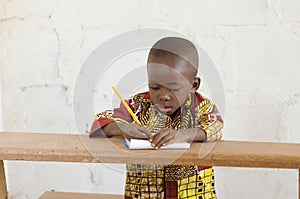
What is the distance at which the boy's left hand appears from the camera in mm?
1459

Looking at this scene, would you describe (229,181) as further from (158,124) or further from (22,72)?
(22,72)

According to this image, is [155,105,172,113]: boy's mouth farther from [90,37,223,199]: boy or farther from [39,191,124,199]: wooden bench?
[39,191,124,199]: wooden bench

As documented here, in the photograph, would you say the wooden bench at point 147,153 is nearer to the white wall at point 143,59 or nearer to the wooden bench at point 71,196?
the wooden bench at point 71,196

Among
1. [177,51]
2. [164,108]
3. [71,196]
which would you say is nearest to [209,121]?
[164,108]

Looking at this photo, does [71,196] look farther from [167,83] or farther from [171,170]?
[167,83]

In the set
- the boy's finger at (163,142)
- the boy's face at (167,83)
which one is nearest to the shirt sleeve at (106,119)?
the boy's face at (167,83)

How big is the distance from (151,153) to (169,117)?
0.31 meters

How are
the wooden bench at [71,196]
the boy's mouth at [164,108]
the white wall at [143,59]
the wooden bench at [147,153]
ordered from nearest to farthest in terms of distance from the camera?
the wooden bench at [147,153], the boy's mouth at [164,108], the wooden bench at [71,196], the white wall at [143,59]

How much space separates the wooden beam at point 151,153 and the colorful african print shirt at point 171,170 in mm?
154

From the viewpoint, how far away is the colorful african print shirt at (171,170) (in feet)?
Result: 5.50

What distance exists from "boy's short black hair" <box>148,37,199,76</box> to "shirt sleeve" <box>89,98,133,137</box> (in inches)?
7.7

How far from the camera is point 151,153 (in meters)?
1.42

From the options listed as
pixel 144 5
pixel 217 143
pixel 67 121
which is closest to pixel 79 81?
pixel 67 121

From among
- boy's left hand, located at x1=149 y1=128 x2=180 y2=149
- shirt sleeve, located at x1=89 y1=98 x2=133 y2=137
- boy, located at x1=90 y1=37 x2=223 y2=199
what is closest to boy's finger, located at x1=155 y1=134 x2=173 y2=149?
boy's left hand, located at x1=149 y1=128 x2=180 y2=149
